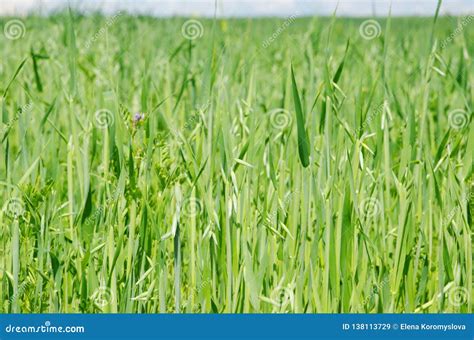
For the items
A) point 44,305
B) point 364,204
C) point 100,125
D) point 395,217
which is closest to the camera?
point 44,305

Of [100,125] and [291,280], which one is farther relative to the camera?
[100,125]

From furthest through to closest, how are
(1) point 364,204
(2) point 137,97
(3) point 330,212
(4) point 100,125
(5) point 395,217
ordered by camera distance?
(2) point 137,97 → (4) point 100,125 → (5) point 395,217 → (1) point 364,204 → (3) point 330,212

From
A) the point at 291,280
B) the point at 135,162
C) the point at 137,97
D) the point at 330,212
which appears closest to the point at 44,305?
the point at 135,162

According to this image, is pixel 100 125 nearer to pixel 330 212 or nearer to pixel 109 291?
pixel 109 291

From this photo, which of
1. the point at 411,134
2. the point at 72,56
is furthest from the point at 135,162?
the point at 411,134

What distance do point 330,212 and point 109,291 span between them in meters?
0.48

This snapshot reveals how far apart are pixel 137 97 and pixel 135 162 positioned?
138 centimetres

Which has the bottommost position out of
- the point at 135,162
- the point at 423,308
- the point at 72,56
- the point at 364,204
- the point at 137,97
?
the point at 423,308

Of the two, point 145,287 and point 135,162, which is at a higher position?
point 135,162

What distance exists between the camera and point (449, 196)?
1.56 metres

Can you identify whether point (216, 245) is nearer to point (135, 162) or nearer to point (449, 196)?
point (135, 162)

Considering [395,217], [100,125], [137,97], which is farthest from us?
[137,97]

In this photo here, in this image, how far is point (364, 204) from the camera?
158 cm

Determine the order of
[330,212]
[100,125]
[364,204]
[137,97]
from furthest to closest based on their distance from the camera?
[137,97], [100,125], [364,204], [330,212]
